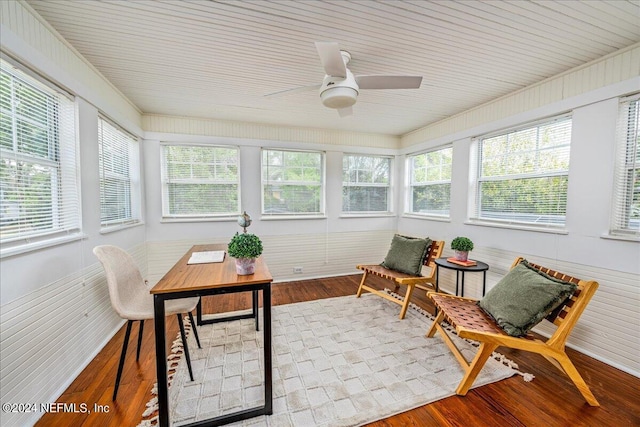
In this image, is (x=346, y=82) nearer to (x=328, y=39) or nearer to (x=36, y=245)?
(x=328, y=39)

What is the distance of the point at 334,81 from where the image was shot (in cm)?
184

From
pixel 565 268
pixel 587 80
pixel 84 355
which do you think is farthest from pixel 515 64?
pixel 84 355

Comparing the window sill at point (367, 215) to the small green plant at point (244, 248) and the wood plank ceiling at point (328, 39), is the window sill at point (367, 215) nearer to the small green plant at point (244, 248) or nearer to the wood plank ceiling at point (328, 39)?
the wood plank ceiling at point (328, 39)

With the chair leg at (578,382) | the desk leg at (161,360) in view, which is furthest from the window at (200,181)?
the chair leg at (578,382)

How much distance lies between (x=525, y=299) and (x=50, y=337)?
321 centimetres

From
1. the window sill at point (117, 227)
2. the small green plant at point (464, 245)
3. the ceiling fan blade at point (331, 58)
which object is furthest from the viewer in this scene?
the small green plant at point (464, 245)

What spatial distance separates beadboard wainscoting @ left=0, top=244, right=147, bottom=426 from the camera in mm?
1347

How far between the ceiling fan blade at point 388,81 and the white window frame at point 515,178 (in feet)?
5.42

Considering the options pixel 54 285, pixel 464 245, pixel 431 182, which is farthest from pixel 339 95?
pixel 431 182

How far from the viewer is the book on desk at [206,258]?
1.94 metres

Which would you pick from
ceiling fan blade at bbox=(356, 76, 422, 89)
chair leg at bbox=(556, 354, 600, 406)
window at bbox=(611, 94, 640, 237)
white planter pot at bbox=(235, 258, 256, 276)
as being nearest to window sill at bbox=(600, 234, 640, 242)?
window at bbox=(611, 94, 640, 237)

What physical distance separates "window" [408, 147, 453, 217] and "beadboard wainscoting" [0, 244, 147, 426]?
162 inches

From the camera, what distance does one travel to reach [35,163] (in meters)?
1.60

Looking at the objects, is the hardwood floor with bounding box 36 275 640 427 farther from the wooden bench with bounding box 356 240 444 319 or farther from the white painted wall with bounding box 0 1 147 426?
the wooden bench with bounding box 356 240 444 319
